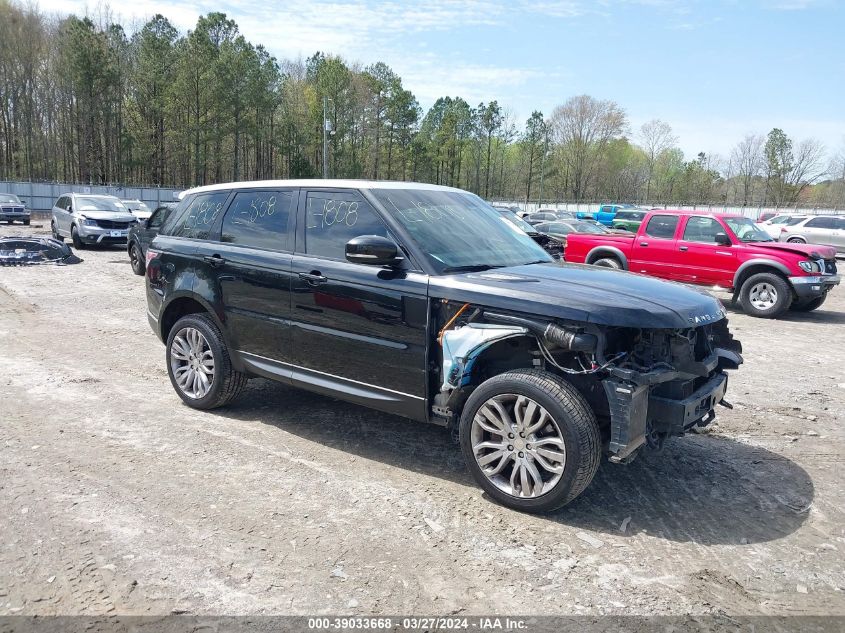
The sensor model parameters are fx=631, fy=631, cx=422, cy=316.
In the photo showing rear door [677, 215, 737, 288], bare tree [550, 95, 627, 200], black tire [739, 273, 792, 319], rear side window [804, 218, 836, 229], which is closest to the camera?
black tire [739, 273, 792, 319]

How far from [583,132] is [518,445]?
9191cm

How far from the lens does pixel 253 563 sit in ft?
10.3

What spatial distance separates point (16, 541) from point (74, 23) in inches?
2237

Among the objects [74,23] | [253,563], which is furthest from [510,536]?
[74,23]

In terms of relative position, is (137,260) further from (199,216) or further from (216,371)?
(216,371)

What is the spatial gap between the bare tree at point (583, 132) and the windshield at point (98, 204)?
74.5m

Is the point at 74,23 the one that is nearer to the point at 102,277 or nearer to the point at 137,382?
the point at 102,277

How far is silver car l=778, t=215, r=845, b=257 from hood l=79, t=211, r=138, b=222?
2280cm

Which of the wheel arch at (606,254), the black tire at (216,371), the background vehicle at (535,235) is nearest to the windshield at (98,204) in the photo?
the background vehicle at (535,235)

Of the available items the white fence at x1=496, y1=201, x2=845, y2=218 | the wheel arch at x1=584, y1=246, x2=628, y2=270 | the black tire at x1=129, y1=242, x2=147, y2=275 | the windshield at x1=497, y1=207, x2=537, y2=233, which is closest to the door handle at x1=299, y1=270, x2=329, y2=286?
the windshield at x1=497, y1=207, x2=537, y2=233

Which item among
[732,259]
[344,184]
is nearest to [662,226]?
[732,259]

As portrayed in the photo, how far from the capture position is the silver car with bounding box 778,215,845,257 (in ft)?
76.0

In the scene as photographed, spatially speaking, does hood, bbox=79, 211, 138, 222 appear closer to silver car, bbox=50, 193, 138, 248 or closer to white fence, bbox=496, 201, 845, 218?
silver car, bbox=50, 193, 138, 248

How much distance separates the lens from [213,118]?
184ft
